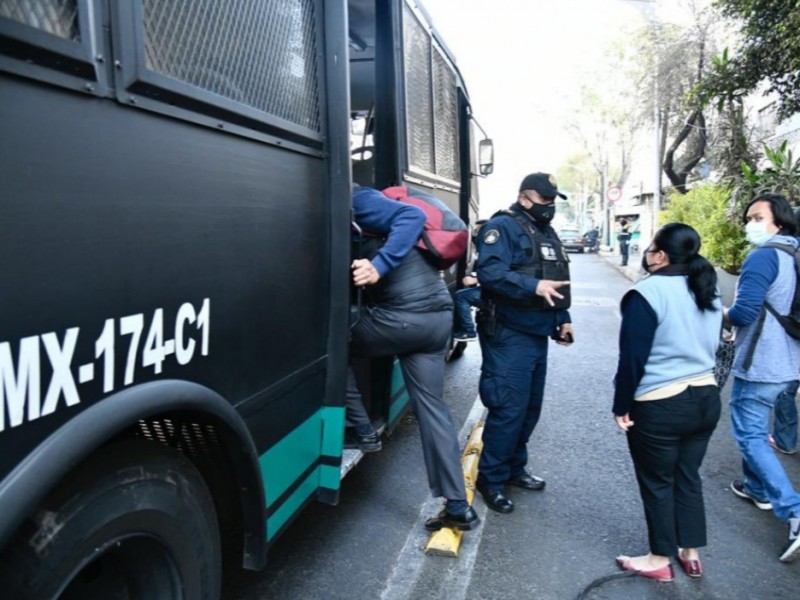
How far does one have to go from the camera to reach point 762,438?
11.5 ft

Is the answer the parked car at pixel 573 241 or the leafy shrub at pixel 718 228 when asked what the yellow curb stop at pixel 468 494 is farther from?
the parked car at pixel 573 241

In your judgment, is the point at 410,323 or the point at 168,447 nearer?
the point at 168,447

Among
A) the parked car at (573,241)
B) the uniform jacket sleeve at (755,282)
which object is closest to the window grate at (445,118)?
the uniform jacket sleeve at (755,282)

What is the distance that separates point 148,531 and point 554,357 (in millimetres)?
6985

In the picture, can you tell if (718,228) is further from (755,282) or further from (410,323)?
(410,323)

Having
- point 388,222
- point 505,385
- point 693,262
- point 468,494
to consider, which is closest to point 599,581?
point 468,494

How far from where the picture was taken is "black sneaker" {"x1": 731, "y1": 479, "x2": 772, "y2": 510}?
3840 mm

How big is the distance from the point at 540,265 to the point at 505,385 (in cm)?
67

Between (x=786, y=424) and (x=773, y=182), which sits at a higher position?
(x=773, y=182)

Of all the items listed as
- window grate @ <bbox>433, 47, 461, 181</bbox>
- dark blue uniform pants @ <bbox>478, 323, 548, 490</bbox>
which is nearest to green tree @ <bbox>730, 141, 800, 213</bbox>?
window grate @ <bbox>433, 47, 461, 181</bbox>

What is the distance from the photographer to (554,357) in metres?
8.20

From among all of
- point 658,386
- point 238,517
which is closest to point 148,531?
point 238,517

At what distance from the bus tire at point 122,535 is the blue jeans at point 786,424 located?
3.76m

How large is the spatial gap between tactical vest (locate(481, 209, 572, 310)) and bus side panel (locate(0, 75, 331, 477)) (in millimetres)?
1437
